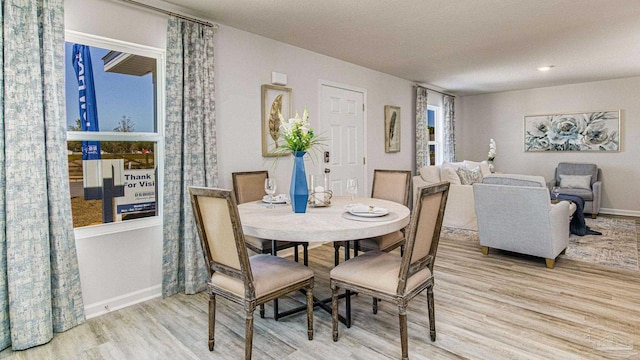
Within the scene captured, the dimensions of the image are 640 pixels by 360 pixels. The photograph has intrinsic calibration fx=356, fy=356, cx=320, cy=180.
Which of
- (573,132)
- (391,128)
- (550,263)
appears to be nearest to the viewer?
(550,263)

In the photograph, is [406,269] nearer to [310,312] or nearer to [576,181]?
[310,312]

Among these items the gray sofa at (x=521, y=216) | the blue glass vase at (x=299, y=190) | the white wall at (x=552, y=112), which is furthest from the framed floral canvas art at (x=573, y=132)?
the blue glass vase at (x=299, y=190)

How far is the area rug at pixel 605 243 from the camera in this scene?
374cm

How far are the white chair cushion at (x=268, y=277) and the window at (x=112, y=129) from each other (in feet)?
4.18

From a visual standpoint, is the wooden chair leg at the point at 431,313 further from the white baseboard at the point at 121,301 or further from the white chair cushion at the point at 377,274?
the white baseboard at the point at 121,301

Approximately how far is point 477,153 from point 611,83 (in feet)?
8.23

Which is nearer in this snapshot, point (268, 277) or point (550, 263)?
point (268, 277)

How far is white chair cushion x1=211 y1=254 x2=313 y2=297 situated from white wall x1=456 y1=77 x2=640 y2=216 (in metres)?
6.61

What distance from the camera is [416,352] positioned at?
209 centimetres

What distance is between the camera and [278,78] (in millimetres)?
3818

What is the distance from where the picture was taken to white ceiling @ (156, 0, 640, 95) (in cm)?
296

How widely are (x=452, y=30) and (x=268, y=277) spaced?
3.03 m

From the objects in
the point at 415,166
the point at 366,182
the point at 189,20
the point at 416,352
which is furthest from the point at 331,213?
the point at 415,166

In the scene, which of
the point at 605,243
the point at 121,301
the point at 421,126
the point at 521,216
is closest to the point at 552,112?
the point at 421,126
